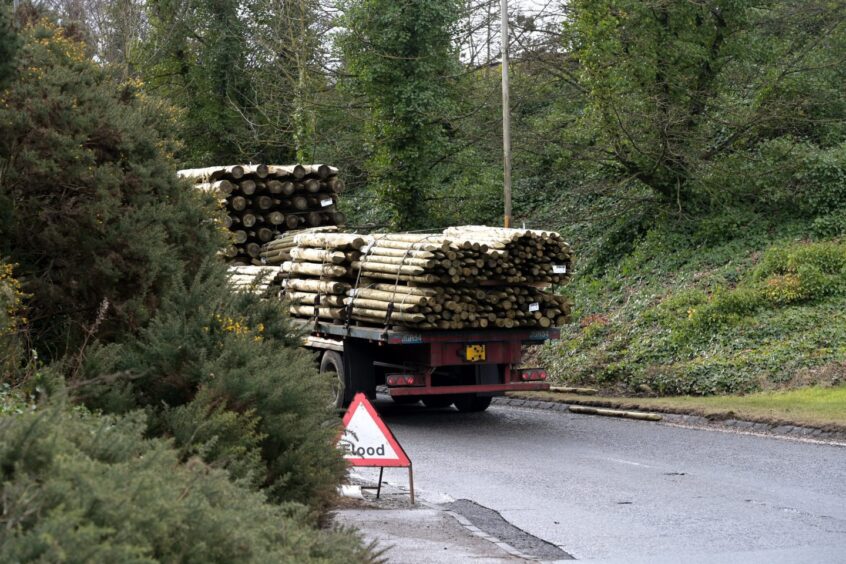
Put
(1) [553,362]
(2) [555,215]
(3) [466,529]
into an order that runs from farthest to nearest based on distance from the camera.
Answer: (2) [555,215] → (1) [553,362] → (3) [466,529]

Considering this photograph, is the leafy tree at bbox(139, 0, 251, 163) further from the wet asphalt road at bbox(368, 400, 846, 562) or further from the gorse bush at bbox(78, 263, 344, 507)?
the gorse bush at bbox(78, 263, 344, 507)

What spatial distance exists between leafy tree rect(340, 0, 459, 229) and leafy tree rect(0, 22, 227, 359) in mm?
18073

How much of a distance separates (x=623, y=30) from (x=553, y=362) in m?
8.16

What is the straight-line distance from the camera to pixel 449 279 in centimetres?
1598

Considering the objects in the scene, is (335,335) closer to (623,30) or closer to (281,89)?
(623,30)

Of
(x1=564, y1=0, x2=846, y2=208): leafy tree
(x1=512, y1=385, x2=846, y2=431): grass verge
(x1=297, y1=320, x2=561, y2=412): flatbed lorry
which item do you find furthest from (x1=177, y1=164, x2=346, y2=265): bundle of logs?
(x1=564, y1=0, x2=846, y2=208): leafy tree

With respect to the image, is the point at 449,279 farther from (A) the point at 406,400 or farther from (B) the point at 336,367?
(A) the point at 406,400

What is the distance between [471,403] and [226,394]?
37.2 feet

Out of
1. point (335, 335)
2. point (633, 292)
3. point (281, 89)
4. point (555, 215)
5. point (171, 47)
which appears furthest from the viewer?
point (171, 47)

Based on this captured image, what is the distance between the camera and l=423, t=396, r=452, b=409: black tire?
61.6 feet

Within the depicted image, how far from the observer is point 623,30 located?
86.6 ft

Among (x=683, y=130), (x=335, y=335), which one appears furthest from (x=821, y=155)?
(x=335, y=335)

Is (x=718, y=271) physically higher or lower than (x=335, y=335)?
higher

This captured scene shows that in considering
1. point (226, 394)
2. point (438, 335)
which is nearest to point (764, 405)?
point (438, 335)
